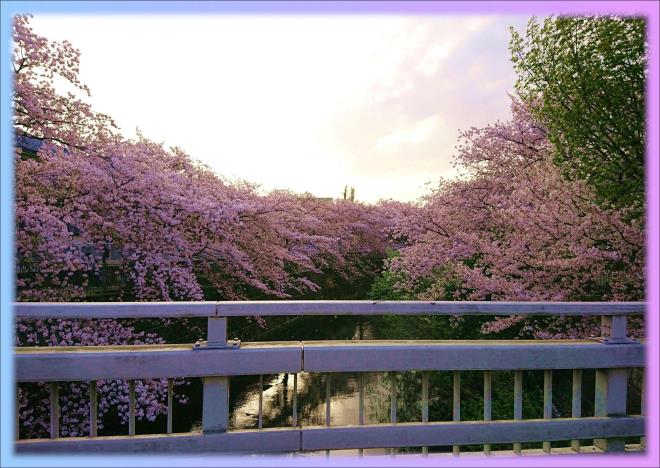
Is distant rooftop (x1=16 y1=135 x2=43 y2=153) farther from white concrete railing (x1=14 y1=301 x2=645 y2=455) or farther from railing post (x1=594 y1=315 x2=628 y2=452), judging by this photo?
railing post (x1=594 y1=315 x2=628 y2=452)

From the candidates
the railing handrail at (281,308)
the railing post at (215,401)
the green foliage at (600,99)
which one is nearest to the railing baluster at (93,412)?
the railing handrail at (281,308)

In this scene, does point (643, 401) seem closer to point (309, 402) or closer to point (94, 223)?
point (309, 402)

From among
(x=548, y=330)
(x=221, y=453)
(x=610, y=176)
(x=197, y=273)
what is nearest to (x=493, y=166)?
(x=548, y=330)

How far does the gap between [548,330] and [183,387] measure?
20.6 feet

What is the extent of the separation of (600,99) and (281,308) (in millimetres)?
4180

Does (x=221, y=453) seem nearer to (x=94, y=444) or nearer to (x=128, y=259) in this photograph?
(x=94, y=444)

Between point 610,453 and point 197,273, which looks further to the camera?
point 197,273

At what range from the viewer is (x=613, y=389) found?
250 cm

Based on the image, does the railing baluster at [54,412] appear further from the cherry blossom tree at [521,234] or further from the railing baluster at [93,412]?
the cherry blossom tree at [521,234]

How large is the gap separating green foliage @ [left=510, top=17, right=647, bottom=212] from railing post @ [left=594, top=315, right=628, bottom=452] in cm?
237

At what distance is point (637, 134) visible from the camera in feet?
13.6

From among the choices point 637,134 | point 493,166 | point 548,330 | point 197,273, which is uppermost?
point 493,166

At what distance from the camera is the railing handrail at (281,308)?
218 centimetres

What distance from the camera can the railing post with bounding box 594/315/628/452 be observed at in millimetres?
2496
